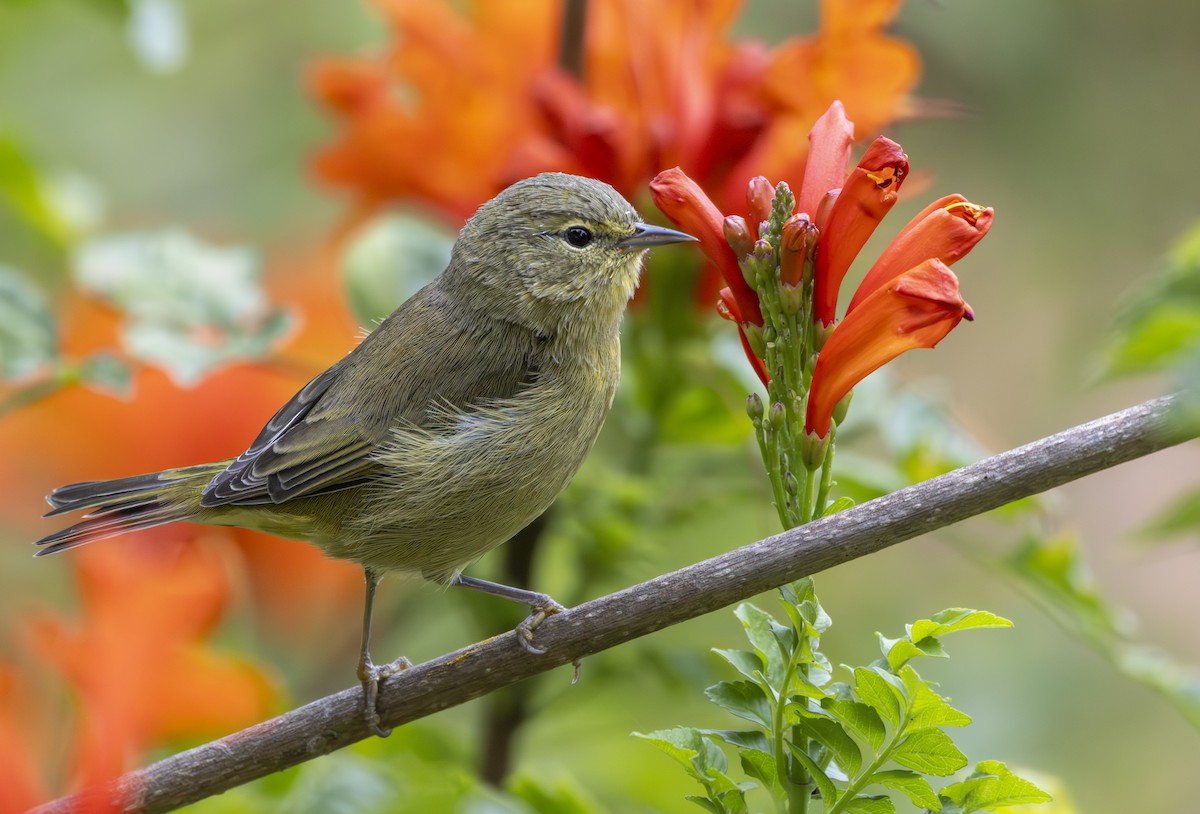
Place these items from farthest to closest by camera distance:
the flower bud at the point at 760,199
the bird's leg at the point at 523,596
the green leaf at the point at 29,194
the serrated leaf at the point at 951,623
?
the green leaf at the point at 29,194 → the bird's leg at the point at 523,596 → the flower bud at the point at 760,199 → the serrated leaf at the point at 951,623

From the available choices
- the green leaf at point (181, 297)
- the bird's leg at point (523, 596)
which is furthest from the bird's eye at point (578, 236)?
the bird's leg at point (523, 596)

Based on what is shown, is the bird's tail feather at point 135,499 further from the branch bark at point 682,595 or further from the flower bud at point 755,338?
the flower bud at point 755,338

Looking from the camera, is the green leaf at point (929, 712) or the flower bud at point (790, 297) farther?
the flower bud at point (790, 297)

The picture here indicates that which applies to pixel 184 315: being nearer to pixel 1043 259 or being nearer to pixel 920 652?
pixel 920 652

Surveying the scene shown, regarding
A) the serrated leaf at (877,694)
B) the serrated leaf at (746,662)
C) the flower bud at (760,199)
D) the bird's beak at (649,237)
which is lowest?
the serrated leaf at (877,694)

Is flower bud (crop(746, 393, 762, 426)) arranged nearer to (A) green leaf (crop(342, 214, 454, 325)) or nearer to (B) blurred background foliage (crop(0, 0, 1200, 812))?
(B) blurred background foliage (crop(0, 0, 1200, 812))

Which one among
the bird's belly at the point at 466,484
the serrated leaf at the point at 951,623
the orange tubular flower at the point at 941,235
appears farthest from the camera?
the bird's belly at the point at 466,484

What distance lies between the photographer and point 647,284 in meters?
3.19

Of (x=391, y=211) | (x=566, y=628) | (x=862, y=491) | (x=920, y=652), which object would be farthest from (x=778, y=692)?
(x=391, y=211)

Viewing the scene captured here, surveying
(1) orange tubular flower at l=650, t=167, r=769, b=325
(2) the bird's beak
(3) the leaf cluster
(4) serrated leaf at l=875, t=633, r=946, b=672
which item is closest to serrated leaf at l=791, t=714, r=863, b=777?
(3) the leaf cluster

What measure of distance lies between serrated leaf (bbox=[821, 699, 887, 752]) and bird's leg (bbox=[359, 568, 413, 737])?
87cm

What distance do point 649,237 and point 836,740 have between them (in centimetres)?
147

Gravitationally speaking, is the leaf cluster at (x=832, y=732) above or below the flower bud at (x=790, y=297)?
below

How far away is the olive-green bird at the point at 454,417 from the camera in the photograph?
2834 millimetres
